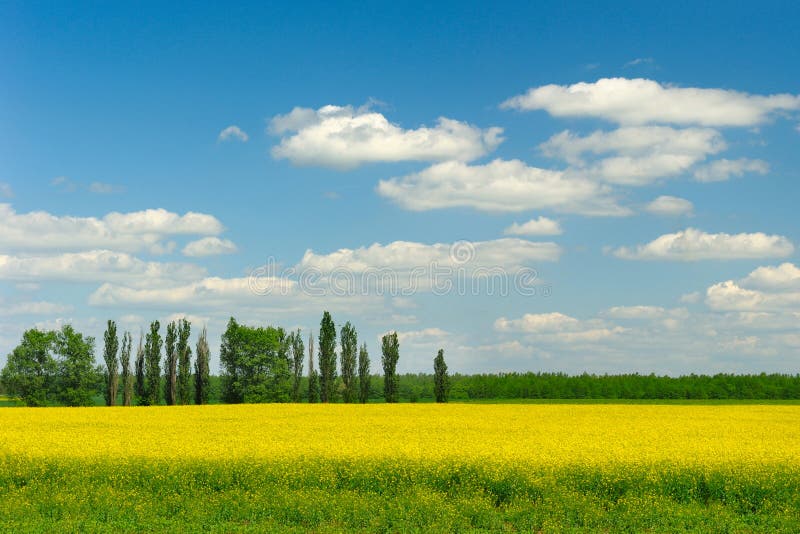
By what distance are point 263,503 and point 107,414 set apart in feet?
126

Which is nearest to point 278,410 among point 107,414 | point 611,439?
point 107,414

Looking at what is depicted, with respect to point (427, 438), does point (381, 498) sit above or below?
below

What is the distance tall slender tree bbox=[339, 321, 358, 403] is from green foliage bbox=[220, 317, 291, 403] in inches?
317

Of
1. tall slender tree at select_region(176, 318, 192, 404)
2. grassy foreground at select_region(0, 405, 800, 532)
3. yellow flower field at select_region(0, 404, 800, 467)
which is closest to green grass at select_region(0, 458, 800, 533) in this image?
grassy foreground at select_region(0, 405, 800, 532)

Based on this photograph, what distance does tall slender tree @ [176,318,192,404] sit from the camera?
98275mm

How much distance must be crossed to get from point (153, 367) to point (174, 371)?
2958 mm

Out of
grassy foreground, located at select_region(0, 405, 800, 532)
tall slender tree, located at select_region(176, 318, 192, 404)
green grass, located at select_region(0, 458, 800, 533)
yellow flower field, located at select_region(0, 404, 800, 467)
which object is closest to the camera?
green grass, located at select_region(0, 458, 800, 533)

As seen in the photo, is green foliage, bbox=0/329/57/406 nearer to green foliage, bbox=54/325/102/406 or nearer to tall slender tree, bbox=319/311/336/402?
green foliage, bbox=54/325/102/406

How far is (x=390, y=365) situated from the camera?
10725 centimetres

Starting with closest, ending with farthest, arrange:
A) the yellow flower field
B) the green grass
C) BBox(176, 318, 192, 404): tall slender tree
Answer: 1. the green grass
2. the yellow flower field
3. BBox(176, 318, 192, 404): tall slender tree

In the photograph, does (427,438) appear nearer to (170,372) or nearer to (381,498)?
(381,498)

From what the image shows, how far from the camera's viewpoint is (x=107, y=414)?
55.2m

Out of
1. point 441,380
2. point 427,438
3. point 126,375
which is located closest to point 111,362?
point 126,375

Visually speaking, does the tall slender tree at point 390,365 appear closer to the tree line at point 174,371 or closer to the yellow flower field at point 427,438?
the tree line at point 174,371
